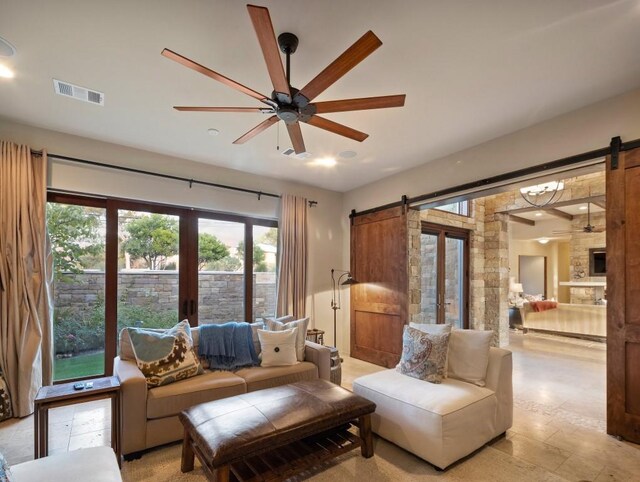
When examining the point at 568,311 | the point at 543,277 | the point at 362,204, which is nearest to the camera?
the point at 362,204

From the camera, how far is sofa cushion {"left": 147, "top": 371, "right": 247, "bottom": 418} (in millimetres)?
2527

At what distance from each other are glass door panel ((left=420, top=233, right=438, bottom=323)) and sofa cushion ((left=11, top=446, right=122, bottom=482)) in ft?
15.1

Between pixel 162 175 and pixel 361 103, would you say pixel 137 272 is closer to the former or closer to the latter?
pixel 162 175

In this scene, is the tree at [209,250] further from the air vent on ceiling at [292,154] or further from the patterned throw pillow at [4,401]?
the patterned throw pillow at [4,401]

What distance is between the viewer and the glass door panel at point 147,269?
13.0ft

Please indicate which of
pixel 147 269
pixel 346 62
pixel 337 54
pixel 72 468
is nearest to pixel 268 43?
pixel 346 62

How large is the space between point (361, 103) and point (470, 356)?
2195 mm

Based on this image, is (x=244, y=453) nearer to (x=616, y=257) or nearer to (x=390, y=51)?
(x=390, y=51)

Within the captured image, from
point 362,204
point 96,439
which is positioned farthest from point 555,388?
point 96,439

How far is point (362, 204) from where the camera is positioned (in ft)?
17.9

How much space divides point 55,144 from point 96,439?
115 inches

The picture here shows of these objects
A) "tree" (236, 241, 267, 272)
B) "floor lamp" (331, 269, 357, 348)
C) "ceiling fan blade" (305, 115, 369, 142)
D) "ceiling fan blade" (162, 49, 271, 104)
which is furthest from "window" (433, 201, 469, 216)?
"ceiling fan blade" (162, 49, 271, 104)

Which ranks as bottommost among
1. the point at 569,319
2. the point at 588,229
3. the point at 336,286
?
the point at 569,319

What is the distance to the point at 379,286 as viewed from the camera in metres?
5.00
